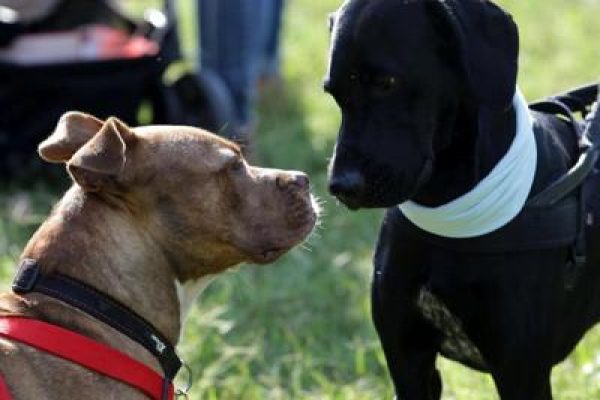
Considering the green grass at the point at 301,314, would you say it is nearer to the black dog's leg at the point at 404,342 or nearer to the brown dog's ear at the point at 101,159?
the black dog's leg at the point at 404,342

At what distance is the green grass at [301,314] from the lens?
16.2 feet

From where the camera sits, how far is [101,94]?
22.6 feet

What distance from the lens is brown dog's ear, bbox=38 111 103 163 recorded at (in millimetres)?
3604

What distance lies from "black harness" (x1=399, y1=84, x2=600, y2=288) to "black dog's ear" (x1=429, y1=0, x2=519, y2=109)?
0.29 m

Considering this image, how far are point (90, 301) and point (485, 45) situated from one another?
1238 mm

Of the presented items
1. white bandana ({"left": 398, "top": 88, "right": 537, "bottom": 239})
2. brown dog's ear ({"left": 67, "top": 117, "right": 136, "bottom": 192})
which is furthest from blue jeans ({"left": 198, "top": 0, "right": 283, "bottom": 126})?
brown dog's ear ({"left": 67, "top": 117, "right": 136, "bottom": 192})

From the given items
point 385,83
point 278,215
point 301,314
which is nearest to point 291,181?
point 278,215

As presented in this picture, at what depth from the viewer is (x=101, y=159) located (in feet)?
10.9

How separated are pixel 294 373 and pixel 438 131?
5.96 ft

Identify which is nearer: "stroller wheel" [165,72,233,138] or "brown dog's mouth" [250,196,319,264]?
"brown dog's mouth" [250,196,319,264]

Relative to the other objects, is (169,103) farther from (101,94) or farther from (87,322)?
(87,322)

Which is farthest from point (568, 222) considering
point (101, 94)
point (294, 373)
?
point (101, 94)

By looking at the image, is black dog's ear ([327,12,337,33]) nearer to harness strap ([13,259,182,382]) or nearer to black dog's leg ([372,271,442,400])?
black dog's leg ([372,271,442,400])

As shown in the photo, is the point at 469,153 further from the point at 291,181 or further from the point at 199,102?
the point at 199,102
